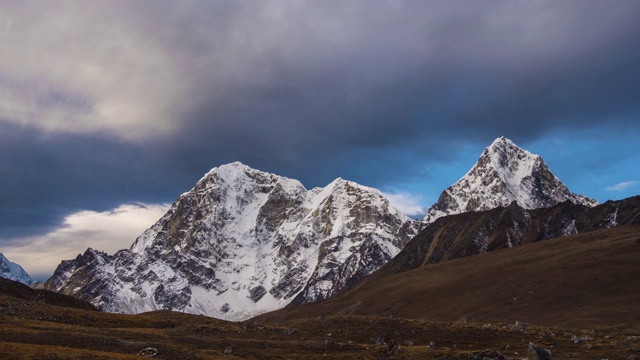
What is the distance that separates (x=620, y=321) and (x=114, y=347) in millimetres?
73623

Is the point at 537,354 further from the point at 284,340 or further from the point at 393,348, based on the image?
the point at 284,340

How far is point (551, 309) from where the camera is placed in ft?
346

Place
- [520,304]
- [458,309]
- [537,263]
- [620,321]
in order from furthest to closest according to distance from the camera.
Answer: [537,263]
[458,309]
[520,304]
[620,321]

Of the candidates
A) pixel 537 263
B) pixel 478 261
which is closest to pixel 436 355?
pixel 537 263

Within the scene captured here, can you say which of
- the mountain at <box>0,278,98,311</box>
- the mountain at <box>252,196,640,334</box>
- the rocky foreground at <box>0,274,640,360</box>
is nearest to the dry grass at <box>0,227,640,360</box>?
the rocky foreground at <box>0,274,640,360</box>

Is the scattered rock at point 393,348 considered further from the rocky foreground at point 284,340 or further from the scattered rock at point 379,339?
the scattered rock at point 379,339

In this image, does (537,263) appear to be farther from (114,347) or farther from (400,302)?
(114,347)

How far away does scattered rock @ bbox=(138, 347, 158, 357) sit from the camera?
47719 mm

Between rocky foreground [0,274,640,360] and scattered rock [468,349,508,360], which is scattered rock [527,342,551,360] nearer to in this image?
rocky foreground [0,274,640,360]

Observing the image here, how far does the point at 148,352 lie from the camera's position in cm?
4816

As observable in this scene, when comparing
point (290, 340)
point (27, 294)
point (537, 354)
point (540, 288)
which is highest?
point (27, 294)

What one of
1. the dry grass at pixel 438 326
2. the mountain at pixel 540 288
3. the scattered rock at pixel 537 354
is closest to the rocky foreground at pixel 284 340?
the dry grass at pixel 438 326

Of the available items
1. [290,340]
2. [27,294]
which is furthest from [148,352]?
[27,294]

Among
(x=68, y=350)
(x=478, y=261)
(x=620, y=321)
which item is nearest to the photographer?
(x=68, y=350)
